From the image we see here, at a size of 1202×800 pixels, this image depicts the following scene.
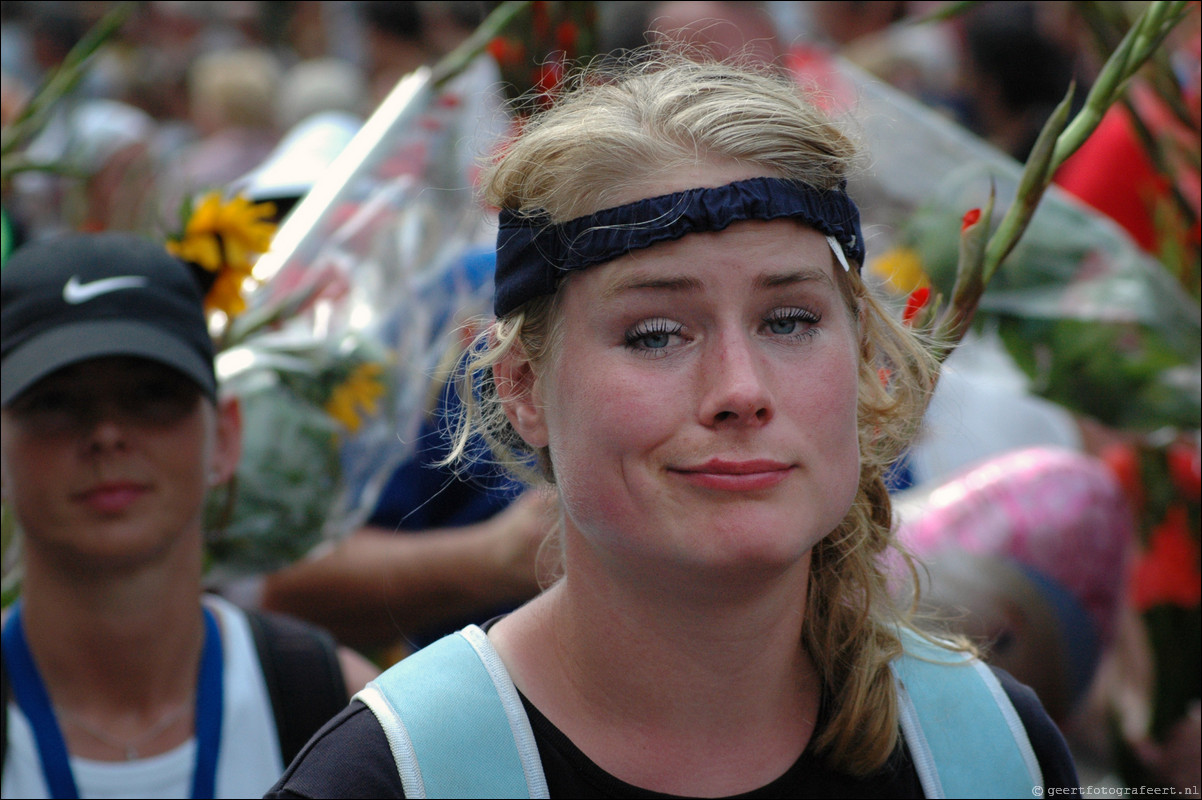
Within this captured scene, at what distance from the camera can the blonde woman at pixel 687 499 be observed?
141 centimetres

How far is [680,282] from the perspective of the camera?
1.43 meters

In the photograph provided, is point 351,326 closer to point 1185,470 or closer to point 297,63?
point 1185,470

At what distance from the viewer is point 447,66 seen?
2.54 m

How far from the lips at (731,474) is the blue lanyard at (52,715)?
1.24 metres

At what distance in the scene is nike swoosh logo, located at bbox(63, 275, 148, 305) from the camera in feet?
7.43

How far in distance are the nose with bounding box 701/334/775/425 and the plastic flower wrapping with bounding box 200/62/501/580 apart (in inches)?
45.5

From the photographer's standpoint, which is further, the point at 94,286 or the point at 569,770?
the point at 94,286

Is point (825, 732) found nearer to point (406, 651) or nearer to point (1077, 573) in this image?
point (1077, 573)

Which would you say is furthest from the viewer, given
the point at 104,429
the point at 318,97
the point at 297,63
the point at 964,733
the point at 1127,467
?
the point at 297,63

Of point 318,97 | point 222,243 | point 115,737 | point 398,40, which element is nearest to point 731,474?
point 115,737

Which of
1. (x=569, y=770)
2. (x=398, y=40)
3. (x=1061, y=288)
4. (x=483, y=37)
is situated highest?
(x=398, y=40)

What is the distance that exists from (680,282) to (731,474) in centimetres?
23

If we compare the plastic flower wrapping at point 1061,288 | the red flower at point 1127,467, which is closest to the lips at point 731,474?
the plastic flower wrapping at point 1061,288

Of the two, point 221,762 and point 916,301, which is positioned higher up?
point 916,301
